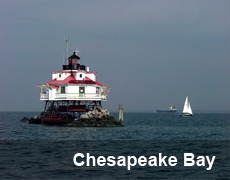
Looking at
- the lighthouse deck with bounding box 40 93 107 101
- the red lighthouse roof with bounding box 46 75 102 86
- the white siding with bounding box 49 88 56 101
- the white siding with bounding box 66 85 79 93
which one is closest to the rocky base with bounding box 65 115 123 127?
the lighthouse deck with bounding box 40 93 107 101

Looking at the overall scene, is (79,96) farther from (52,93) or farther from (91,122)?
(91,122)

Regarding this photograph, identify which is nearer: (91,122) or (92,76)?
(91,122)

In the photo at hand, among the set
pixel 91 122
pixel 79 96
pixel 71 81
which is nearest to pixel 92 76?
pixel 71 81

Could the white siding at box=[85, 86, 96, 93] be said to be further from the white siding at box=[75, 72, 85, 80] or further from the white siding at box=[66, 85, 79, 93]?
the white siding at box=[75, 72, 85, 80]

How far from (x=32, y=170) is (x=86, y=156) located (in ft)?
23.8

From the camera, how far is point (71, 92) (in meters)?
69.8

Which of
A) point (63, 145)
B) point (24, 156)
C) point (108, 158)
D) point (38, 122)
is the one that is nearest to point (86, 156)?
point (108, 158)

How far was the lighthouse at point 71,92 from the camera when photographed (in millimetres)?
69938

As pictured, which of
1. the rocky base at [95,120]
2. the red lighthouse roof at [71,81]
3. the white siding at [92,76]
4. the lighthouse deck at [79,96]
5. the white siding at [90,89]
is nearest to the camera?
the rocky base at [95,120]

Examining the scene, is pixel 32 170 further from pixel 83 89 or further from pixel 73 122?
pixel 83 89

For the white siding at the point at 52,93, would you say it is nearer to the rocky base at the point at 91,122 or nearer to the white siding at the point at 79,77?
the white siding at the point at 79,77

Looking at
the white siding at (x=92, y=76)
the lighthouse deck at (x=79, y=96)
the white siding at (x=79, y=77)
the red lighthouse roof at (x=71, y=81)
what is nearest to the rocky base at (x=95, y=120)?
the lighthouse deck at (x=79, y=96)

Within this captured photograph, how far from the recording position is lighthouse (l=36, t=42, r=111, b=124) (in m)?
69.9

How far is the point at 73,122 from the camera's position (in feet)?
215
